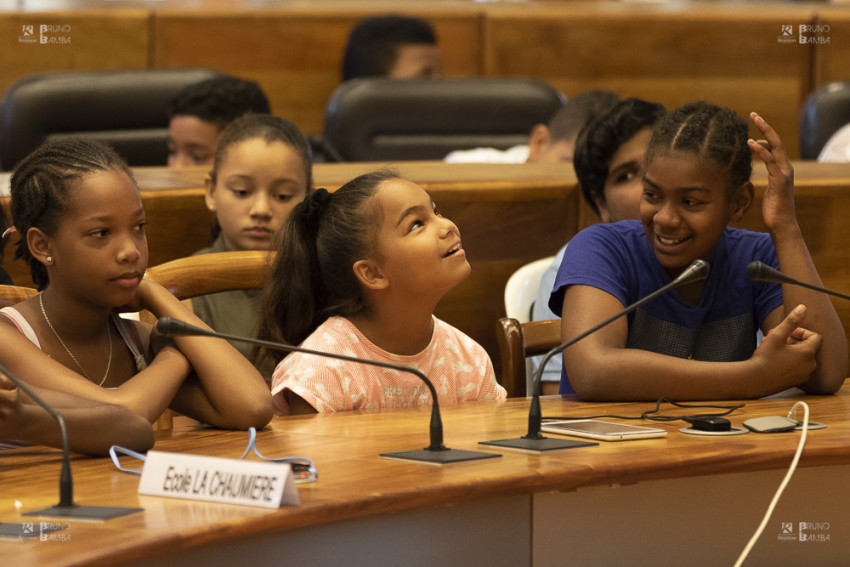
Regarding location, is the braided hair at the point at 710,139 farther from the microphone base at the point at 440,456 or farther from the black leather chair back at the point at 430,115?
Answer: the black leather chair back at the point at 430,115

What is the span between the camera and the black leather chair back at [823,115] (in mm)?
3959

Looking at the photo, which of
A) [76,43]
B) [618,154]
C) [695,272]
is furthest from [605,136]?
[76,43]

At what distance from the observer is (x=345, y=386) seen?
193 centimetres

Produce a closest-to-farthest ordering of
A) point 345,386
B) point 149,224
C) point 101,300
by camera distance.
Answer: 1. point 101,300
2. point 345,386
3. point 149,224

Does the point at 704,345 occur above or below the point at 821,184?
below

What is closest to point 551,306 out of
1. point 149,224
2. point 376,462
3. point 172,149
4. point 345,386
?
point 345,386

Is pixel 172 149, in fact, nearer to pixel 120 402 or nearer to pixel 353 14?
pixel 353 14

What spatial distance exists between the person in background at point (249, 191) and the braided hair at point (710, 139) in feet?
2.73

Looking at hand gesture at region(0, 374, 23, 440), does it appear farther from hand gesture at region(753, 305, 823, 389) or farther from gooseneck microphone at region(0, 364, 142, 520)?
hand gesture at region(753, 305, 823, 389)

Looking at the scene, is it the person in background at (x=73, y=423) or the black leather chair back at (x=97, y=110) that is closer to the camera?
the person in background at (x=73, y=423)

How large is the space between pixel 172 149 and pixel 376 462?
7.36ft

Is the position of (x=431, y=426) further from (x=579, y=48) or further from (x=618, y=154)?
(x=579, y=48)

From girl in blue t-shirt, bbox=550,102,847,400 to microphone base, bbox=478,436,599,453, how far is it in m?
0.39

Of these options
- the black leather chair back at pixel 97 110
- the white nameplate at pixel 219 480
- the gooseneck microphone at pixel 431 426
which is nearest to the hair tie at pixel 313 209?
the gooseneck microphone at pixel 431 426
